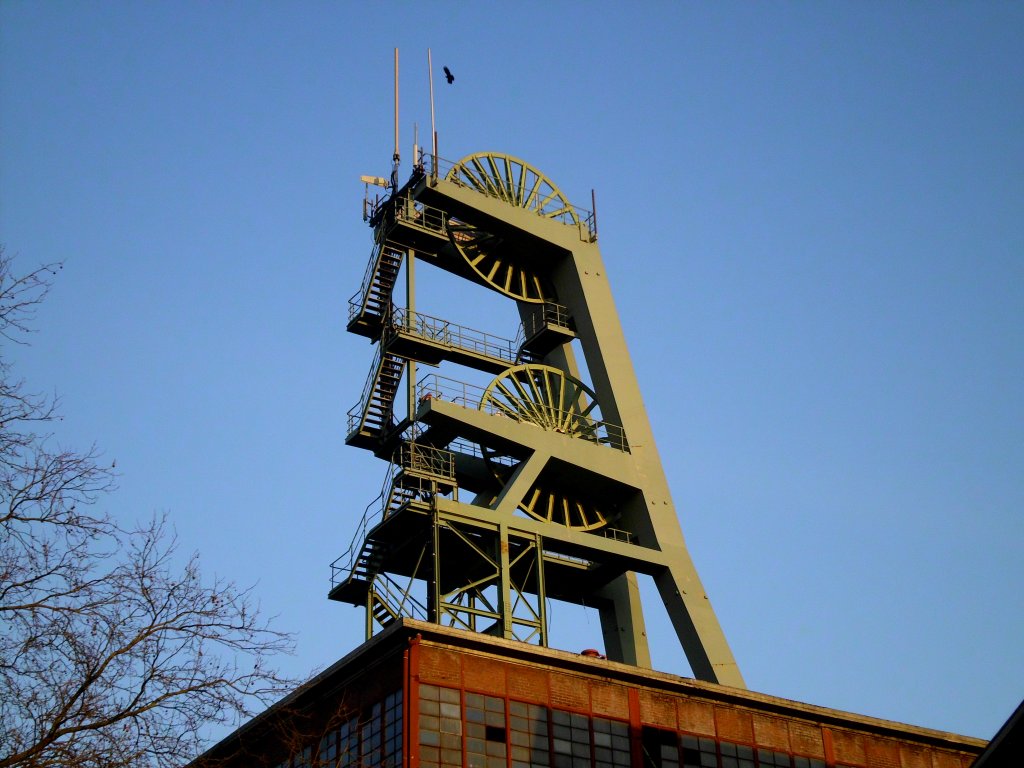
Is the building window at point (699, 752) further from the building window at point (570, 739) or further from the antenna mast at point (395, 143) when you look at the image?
the antenna mast at point (395, 143)

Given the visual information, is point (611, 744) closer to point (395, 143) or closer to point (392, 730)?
point (392, 730)

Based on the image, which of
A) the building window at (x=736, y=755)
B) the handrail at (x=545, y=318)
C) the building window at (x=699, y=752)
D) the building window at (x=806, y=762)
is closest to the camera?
the building window at (x=699, y=752)

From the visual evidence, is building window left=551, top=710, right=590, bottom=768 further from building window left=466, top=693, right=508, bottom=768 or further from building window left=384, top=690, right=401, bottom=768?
building window left=384, top=690, right=401, bottom=768

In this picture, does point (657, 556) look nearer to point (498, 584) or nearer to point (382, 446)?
point (498, 584)

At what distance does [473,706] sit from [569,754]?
2316 mm

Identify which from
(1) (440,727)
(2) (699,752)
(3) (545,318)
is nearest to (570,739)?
(1) (440,727)

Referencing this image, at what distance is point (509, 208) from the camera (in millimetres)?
41531

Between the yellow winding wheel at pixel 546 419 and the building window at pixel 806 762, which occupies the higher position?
the yellow winding wheel at pixel 546 419

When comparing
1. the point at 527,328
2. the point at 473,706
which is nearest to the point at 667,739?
the point at 473,706

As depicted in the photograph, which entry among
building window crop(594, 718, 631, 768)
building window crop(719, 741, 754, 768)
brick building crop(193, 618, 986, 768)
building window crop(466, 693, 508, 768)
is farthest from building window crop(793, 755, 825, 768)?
building window crop(466, 693, 508, 768)

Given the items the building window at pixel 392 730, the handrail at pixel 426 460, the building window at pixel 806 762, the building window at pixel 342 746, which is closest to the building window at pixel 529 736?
the building window at pixel 392 730

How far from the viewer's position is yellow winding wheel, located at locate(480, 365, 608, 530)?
1527 inches

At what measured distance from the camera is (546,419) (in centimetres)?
3934

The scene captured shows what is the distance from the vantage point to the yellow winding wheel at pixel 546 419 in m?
38.8
